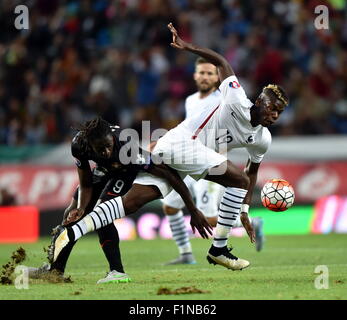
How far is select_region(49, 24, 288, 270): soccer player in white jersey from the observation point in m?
8.14

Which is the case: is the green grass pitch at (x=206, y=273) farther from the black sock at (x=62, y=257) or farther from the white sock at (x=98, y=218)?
the white sock at (x=98, y=218)

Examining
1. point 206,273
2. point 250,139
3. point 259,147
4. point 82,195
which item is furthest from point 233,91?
point 206,273

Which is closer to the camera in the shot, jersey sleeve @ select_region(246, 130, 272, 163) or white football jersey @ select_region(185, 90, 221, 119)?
jersey sleeve @ select_region(246, 130, 272, 163)

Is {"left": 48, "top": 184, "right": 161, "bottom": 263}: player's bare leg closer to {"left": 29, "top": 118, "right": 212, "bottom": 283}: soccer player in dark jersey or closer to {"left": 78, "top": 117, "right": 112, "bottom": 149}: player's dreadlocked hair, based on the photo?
{"left": 29, "top": 118, "right": 212, "bottom": 283}: soccer player in dark jersey

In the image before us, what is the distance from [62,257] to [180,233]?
288 centimetres

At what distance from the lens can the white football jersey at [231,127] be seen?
848 centimetres

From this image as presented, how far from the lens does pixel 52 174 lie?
15562mm

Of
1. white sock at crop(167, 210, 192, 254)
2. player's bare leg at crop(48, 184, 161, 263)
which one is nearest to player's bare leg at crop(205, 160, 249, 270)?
player's bare leg at crop(48, 184, 161, 263)

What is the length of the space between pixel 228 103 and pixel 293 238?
6.23 meters

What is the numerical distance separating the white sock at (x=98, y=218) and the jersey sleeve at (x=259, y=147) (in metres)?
1.79

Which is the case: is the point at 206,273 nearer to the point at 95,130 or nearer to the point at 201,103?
the point at 95,130

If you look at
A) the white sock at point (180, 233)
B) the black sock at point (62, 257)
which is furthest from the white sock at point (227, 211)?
the white sock at point (180, 233)
